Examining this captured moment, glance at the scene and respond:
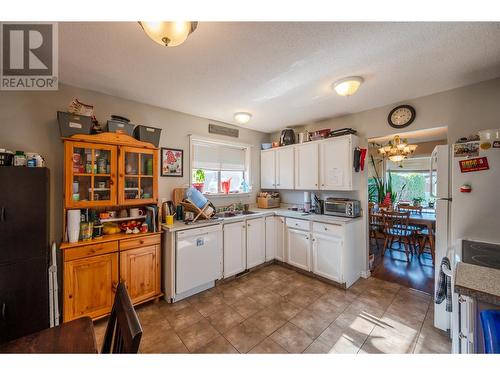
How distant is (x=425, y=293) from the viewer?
245cm

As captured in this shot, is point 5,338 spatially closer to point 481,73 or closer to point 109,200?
point 109,200

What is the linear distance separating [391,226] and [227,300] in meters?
3.28

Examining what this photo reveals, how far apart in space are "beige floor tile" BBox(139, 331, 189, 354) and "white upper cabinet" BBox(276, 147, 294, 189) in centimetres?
263

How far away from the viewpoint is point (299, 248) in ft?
10.0

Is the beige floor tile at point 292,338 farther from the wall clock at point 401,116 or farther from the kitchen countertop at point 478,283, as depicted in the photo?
the wall clock at point 401,116

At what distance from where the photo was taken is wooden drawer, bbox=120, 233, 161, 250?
6.82 feet

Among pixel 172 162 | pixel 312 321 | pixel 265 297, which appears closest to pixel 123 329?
pixel 312 321

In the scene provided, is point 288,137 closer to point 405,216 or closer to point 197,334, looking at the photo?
point 405,216

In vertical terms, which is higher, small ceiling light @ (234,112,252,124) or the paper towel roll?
small ceiling light @ (234,112,252,124)

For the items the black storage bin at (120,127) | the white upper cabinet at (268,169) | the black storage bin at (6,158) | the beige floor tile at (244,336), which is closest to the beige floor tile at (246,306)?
the beige floor tile at (244,336)

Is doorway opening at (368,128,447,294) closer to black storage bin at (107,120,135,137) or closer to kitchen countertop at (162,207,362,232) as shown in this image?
kitchen countertop at (162,207,362,232)

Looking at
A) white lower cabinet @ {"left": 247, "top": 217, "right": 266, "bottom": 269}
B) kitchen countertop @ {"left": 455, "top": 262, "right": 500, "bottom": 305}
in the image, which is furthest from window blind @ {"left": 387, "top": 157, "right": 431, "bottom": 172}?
kitchen countertop @ {"left": 455, "top": 262, "right": 500, "bottom": 305}

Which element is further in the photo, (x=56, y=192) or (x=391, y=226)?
(x=391, y=226)
